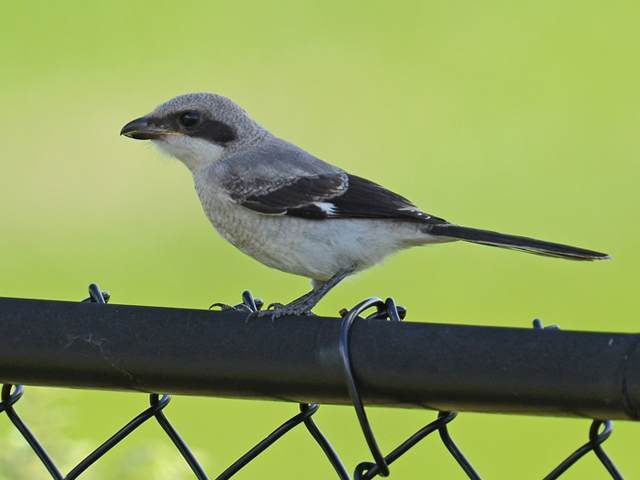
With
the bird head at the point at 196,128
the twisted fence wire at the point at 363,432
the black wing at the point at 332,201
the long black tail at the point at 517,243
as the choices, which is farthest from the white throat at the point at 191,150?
the twisted fence wire at the point at 363,432

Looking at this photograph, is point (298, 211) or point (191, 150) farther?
point (191, 150)

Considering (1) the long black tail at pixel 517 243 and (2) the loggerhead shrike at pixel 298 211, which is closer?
(1) the long black tail at pixel 517 243

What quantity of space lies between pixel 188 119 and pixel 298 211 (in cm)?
61

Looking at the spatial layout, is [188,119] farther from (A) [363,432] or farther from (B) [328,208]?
(A) [363,432]

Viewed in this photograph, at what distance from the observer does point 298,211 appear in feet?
9.39

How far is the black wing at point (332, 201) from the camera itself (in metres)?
2.82

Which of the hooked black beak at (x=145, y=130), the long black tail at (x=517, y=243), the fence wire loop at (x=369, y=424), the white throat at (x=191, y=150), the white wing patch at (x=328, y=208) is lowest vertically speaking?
the fence wire loop at (x=369, y=424)

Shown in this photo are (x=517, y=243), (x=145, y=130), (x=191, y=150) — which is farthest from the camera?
(x=191, y=150)

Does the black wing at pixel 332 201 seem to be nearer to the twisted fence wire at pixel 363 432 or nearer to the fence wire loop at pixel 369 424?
Result: the twisted fence wire at pixel 363 432

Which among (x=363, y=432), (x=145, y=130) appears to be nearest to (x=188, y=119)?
(x=145, y=130)

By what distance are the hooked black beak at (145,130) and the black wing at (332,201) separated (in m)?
0.40

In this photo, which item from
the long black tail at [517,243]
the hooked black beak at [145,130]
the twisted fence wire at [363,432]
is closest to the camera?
the twisted fence wire at [363,432]

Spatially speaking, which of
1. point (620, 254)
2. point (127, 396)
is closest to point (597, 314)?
point (620, 254)

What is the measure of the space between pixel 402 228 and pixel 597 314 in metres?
4.02
